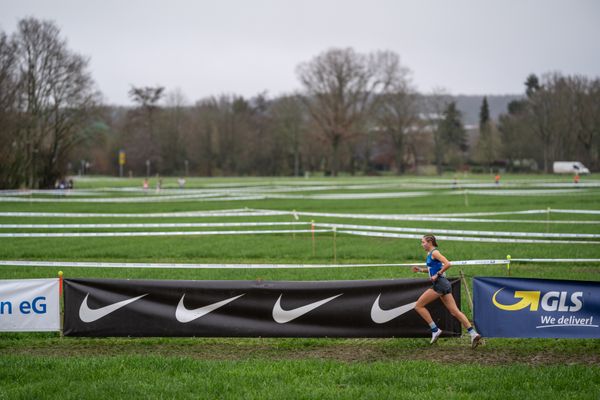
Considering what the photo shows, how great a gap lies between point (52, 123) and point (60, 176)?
5.83 metres

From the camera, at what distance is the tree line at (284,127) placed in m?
65.9

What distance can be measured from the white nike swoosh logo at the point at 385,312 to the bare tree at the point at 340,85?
307 feet

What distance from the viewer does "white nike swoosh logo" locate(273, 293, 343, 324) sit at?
10.2 m

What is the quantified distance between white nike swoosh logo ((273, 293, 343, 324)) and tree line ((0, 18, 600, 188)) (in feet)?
179

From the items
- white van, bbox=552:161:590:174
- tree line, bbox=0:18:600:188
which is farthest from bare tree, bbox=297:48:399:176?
white van, bbox=552:161:590:174

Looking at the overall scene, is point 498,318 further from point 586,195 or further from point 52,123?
point 52,123

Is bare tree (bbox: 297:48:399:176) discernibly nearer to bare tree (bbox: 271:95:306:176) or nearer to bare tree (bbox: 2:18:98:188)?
bare tree (bbox: 271:95:306:176)

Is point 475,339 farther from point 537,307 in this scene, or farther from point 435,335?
point 537,307

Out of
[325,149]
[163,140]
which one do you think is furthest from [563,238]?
[163,140]

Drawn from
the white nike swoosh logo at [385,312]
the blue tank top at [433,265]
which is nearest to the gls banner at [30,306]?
the white nike swoosh logo at [385,312]

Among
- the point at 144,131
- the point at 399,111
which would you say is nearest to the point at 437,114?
the point at 399,111

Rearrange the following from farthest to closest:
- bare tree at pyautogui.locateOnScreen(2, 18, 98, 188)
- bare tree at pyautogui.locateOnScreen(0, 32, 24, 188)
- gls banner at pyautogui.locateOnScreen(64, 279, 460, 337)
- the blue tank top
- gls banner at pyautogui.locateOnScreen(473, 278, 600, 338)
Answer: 1. bare tree at pyautogui.locateOnScreen(2, 18, 98, 188)
2. bare tree at pyautogui.locateOnScreen(0, 32, 24, 188)
3. gls banner at pyautogui.locateOnScreen(64, 279, 460, 337)
4. the blue tank top
5. gls banner at pyautogui.locateOnScreen(473, 278, 600, 338)

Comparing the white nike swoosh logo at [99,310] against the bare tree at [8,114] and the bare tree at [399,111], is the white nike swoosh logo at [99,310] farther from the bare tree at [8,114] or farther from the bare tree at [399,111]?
the bare tree at [399,111]

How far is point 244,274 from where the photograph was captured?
1653cm
